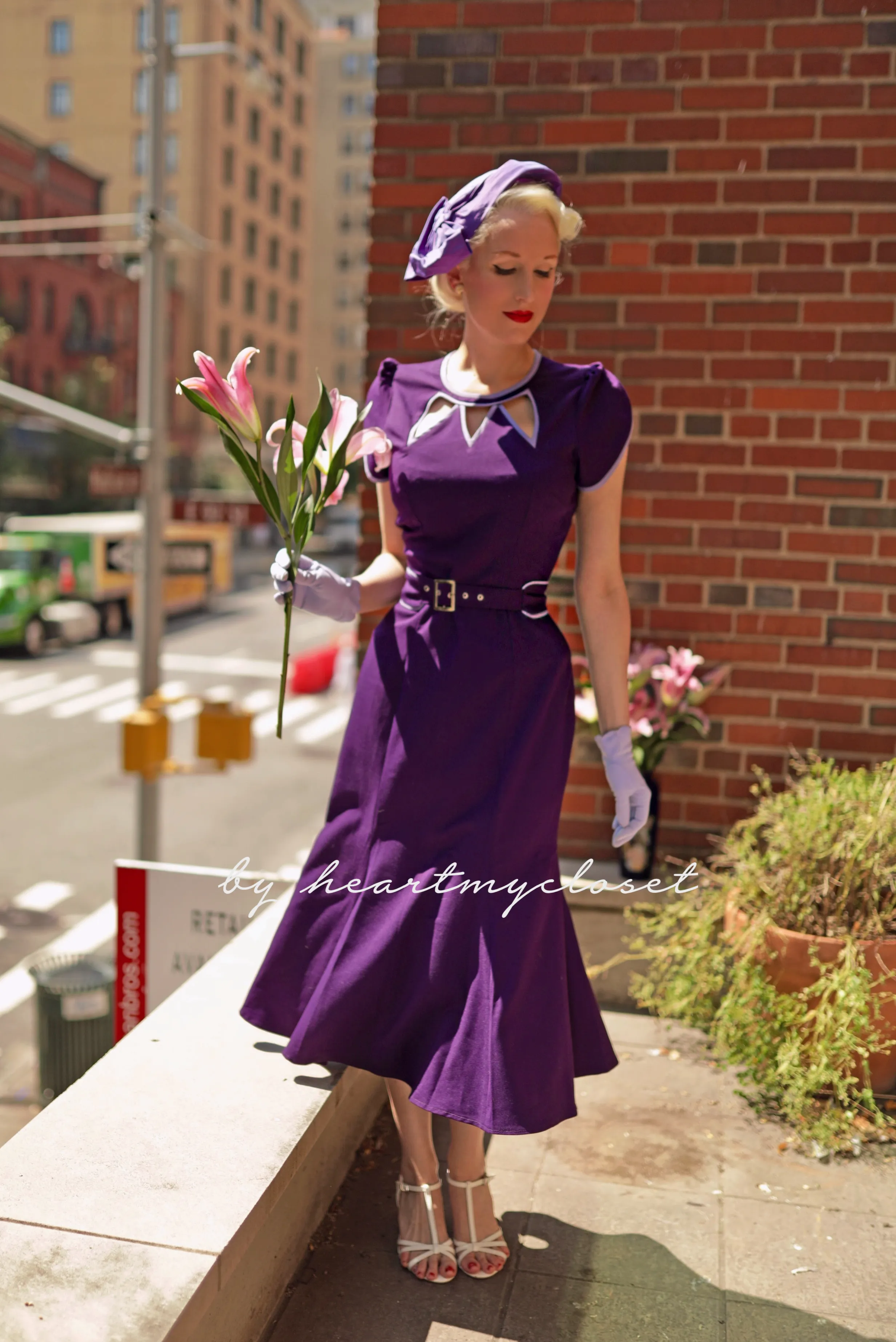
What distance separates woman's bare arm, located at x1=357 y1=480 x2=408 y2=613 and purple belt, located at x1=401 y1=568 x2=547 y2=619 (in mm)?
199

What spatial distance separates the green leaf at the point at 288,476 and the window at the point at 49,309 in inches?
1718

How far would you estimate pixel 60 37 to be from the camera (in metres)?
57.8

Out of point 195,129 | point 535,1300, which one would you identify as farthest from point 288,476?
point 195,129

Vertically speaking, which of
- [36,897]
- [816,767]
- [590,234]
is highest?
[590,234]

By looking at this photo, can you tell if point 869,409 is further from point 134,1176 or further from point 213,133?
point 213,133

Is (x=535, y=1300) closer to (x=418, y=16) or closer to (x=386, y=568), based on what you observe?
(x=386, y=568)

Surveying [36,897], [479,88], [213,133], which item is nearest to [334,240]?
[213,133]

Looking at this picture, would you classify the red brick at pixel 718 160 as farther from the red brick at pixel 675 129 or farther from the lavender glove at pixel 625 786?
the lavender glove at pixel 625 786

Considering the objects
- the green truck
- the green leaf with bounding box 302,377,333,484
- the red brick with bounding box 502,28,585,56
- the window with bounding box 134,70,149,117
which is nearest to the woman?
the green leaf with bounding box 302,377,333,484

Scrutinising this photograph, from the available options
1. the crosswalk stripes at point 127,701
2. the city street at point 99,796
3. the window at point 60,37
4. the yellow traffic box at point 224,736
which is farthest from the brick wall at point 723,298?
the window at point 60,37

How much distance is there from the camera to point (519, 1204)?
3.13 metres

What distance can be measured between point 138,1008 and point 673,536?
2.50 meters

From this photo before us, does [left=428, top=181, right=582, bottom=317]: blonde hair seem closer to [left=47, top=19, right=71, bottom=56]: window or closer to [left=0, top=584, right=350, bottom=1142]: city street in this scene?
[left=0, top=584, right=350, bottom=1142]: city street

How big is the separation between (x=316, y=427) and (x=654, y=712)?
1887 mm
